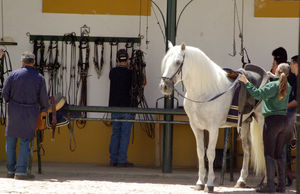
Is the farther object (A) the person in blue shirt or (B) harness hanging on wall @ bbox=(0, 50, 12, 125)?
(B) harness hanging on wall @ bbox=(0, 50, 12, 125)

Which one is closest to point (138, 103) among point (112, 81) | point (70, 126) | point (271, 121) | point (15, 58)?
point (112, 81)

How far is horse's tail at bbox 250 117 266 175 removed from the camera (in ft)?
31.5

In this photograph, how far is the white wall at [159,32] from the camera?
11.7 meters

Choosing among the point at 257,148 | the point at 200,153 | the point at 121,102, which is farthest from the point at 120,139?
the point at 257,148

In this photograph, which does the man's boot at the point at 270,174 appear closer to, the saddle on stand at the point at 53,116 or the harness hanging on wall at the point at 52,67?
the saddle on stand at the point at 53,116

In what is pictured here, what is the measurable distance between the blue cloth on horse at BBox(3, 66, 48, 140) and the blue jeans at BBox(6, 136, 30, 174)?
139mm

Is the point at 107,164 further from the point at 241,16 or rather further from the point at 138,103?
the point at 241,16

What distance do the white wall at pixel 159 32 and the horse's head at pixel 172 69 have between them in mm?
2966

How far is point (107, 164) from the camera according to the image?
11883 millimetres

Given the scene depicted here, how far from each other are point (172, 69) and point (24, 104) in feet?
7.40

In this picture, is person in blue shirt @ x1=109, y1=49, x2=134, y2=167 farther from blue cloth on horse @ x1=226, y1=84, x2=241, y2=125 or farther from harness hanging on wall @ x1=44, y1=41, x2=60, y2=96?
blue cloth on horse @ x1=226, y1=84, x2=241, y2=125

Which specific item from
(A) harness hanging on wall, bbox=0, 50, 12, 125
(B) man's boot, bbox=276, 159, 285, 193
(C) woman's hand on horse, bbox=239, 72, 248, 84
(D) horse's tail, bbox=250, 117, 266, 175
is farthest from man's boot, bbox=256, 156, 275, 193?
(A) harness hanging on wall, bbox=0, 50, 12, 125

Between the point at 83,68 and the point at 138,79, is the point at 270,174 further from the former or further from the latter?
the point at 83,68

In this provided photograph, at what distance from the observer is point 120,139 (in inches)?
454
